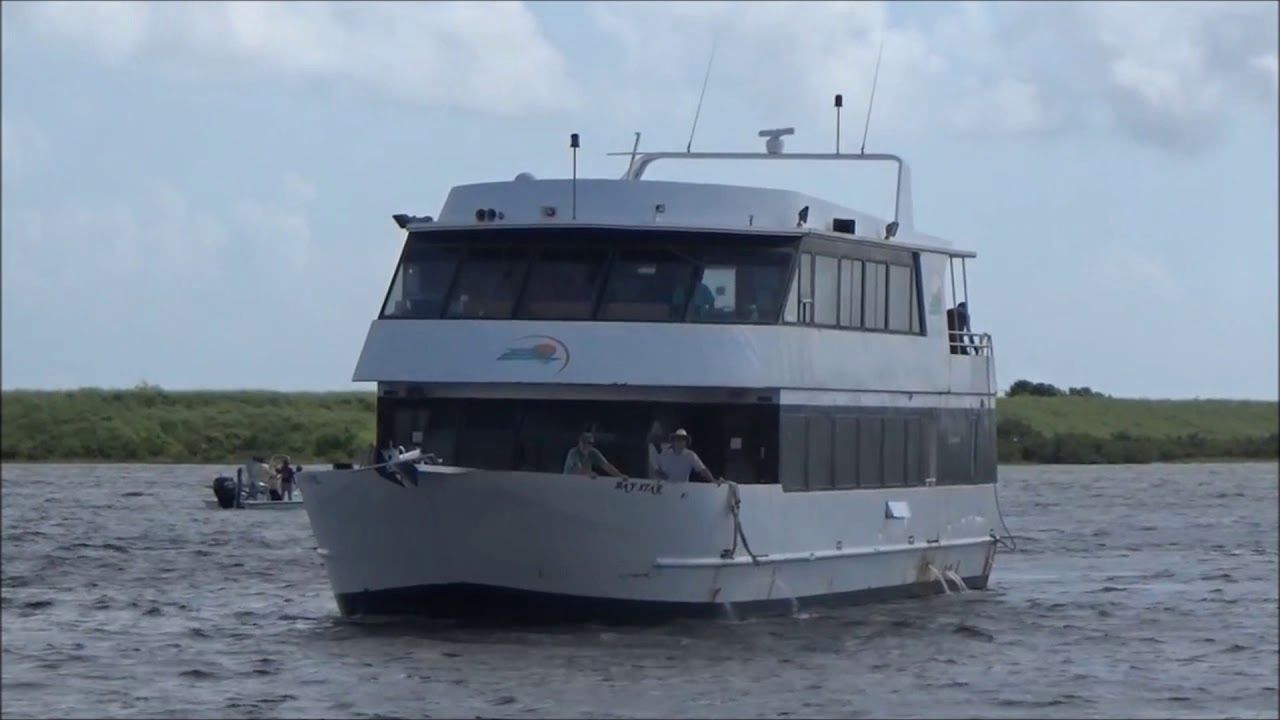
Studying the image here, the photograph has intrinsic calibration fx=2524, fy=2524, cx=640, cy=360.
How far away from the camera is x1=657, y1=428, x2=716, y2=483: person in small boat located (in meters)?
21.0

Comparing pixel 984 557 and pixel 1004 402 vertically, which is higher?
pixel 1004 402

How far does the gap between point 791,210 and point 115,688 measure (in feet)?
24.5

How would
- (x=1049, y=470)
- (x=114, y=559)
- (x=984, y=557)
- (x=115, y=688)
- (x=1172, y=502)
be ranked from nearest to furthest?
(x=115, y=688)
(x=984, y=557)
(x=114, y=559)
(x=1172, y=502)
(x=1049, y=470)

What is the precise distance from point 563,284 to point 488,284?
0.68 m

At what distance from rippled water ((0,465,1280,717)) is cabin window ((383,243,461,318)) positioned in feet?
9.11

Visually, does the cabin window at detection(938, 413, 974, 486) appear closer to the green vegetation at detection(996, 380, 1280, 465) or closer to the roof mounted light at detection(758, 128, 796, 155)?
the roof mounted light at detection(758, 128, 796, 155)

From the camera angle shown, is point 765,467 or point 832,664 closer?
point 832,664

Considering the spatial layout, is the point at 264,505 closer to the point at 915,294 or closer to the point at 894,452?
the point at 915,294

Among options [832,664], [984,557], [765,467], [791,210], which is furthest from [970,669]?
[984,557]

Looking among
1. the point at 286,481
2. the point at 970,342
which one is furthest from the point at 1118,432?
the point at 970,342

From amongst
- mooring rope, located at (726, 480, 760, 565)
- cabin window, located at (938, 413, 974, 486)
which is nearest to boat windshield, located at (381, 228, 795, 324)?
mooring rope, located at (726, 480, 760, 565)

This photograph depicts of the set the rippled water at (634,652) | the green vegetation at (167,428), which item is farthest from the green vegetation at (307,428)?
the rippled water at (634,652)

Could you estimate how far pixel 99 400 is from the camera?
70438 mm

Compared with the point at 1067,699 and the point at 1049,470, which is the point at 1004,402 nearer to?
the point at 1049,470
